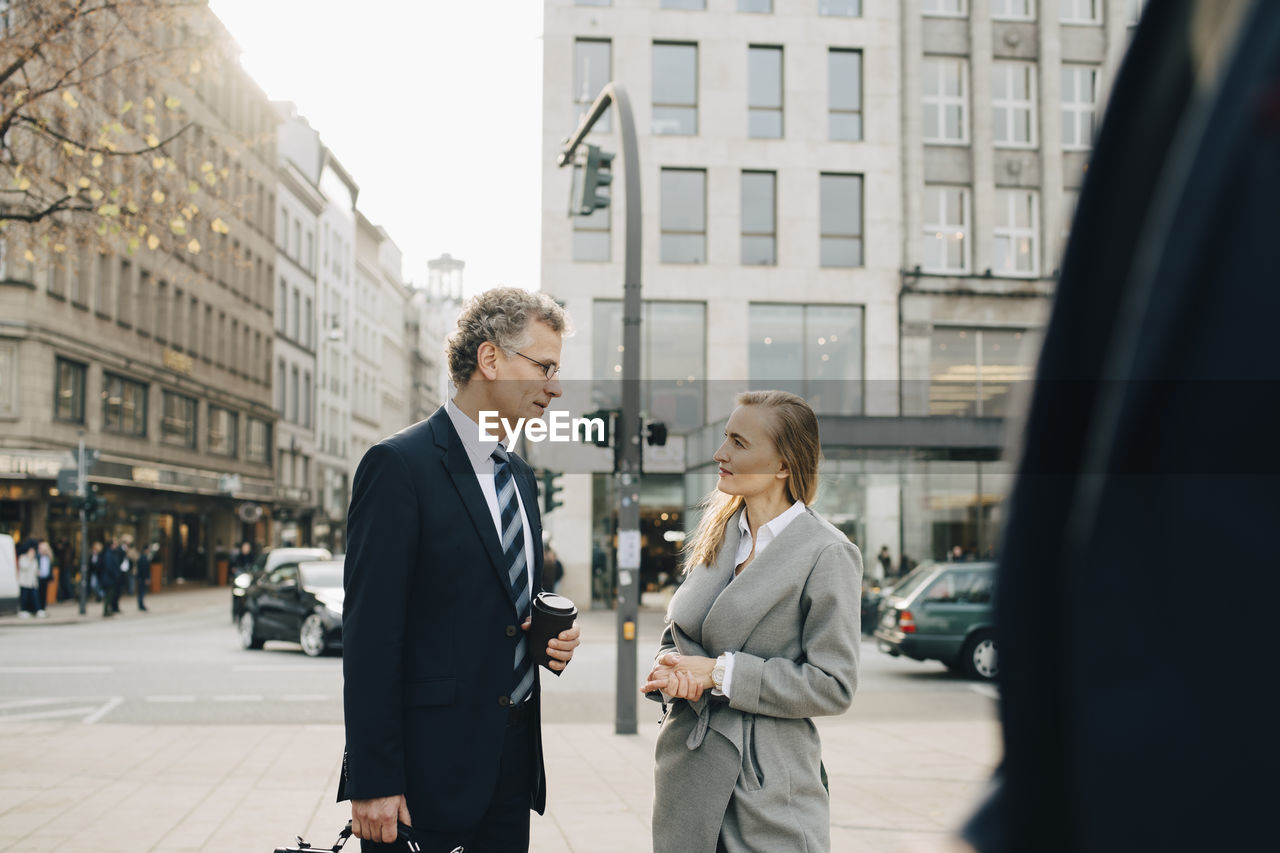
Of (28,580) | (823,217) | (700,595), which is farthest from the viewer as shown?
(823,217)

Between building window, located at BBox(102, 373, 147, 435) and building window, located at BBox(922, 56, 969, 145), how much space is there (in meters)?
27.1

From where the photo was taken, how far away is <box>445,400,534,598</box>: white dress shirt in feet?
11.4

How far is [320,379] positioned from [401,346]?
78.4 feet

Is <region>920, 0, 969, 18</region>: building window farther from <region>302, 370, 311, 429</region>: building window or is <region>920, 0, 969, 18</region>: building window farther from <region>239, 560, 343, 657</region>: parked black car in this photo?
<region>302, 370, 311, 429</region>: building window

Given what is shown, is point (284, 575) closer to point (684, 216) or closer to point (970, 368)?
point (684, 216)

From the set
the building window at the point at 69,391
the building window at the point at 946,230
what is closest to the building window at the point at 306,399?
the building window at the point at 69,391

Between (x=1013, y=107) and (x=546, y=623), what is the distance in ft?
113

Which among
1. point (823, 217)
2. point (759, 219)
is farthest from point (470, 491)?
point (823, 217)

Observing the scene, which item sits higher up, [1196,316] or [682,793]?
[1196,316]

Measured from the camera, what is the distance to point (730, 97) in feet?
110

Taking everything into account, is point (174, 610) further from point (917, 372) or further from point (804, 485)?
point (804, 485)

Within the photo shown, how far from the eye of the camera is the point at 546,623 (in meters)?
3.35

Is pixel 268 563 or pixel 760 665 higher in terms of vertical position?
pixel 760 665

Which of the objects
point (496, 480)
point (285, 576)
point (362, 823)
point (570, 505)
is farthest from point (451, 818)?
point (570, 505)
